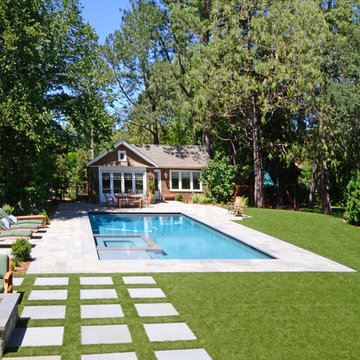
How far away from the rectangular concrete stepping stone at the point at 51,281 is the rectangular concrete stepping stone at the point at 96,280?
0.37 meters

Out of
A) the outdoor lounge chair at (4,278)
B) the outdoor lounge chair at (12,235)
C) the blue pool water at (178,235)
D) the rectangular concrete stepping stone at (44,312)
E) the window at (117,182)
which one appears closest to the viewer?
the rectangular concrete stepping stone at (44,312)

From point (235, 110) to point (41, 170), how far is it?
707 inches

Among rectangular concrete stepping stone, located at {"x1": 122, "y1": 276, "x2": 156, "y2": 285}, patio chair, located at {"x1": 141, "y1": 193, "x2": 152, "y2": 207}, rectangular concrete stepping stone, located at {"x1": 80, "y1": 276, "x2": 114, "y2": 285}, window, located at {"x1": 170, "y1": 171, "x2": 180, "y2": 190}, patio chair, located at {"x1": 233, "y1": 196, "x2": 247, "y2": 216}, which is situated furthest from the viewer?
window, located at {"x1": 170, "y1": 171, "x2": 180, "y2": 190}

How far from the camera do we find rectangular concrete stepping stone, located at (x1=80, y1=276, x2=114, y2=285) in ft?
26.9

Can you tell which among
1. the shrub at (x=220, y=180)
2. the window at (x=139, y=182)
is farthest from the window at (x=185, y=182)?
the window at (x=139, y=182)

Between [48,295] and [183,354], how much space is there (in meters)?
3.43

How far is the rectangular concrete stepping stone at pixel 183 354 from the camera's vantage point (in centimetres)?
504

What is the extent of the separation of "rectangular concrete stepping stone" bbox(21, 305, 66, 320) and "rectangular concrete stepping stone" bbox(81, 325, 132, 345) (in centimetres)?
74

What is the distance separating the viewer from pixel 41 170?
19.8 m

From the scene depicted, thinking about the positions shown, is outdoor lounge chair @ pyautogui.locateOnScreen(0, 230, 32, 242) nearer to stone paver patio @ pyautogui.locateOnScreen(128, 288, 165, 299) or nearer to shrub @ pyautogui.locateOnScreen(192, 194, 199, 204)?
stone paver patio @ pyautogui.locateOnScreen(128, 288, 165, 299)

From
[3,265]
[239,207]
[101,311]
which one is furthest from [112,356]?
[239,207]

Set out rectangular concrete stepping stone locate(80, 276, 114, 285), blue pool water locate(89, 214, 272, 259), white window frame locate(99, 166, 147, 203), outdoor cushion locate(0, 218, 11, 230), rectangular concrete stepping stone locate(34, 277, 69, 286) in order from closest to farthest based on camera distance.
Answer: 1. rectangular concrete stepping stone locate(34, 277, 69, 286)
2. rectangular concrete stepping stone locate(80, 276, 114, 285)
3. outdoor cushion locate(0, 218, 11, 230)
4. blue pool water locate(89, 214, 272, 259)
5. white window frame locate(99, 166, 147, 203)

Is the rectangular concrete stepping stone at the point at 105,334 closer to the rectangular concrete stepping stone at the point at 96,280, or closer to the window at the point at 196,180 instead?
the rectangular concrete stepping stone at the point at 96,280

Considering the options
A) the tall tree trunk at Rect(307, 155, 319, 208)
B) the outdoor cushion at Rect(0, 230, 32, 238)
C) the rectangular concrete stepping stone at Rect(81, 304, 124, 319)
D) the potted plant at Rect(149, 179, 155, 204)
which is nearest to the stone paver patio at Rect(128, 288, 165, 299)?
the rectangular concrete stepping stone at Rect(81, 304, 124, 319)
